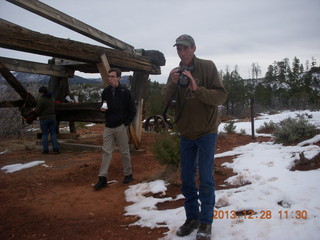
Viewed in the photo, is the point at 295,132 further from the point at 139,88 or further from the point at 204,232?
the point at 204,232

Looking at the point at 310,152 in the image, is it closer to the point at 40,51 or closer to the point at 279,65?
the point at 40,51

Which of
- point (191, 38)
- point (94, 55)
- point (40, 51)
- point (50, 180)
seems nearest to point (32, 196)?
point (50, 180)

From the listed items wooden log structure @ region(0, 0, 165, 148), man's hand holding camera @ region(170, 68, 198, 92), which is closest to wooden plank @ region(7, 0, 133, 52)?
wooden log structure @ region(0, 0, 165, 148)

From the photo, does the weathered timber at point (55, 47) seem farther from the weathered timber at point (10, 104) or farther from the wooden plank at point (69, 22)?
the weathered timber at point (10, 104)

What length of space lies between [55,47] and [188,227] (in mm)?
4012

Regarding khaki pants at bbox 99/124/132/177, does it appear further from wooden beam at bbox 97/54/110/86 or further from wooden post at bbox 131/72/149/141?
wooden post at bbox 131/72/149/141

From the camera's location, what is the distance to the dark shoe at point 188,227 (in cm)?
267

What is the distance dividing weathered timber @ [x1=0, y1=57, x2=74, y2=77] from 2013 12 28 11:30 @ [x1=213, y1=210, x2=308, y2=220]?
632cm

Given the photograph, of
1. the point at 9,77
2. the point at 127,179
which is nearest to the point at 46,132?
the point at 9,77

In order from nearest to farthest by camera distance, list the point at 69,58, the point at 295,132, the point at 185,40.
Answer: the point at 185,40
the point at 69,58
the point at 295,132

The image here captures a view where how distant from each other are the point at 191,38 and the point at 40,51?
335cm

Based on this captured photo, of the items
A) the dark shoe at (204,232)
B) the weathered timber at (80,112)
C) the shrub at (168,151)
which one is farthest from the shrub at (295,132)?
the dark shoe at (204,232)

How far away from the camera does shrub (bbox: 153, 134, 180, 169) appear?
4809 mm

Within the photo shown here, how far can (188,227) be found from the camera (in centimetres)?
270
